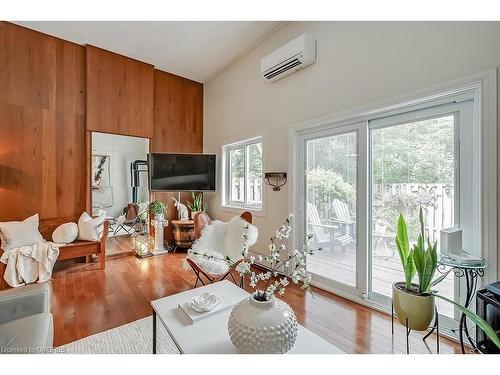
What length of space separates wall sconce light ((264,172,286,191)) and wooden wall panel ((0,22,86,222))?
2.80 meters

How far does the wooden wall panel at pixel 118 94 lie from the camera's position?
358 cm

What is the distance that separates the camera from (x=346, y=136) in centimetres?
256

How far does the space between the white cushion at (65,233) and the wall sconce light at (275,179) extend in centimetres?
270

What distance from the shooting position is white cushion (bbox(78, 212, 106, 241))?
327 centimetres

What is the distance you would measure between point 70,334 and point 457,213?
3.17 metres

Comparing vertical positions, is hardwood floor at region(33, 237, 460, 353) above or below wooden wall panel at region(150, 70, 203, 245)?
below

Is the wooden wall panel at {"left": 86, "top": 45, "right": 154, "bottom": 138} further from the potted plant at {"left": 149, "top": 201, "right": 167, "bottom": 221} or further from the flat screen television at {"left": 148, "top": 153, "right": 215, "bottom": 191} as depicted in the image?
the potted plant at {"left": 149, "top": 201, "right": 167, "bottom": 221}

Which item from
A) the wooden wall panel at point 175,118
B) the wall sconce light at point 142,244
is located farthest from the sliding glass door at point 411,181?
the wooden wall panel at point 175,118

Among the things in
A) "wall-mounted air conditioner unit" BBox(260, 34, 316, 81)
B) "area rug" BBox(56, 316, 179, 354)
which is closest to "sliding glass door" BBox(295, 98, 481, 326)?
"wall-mounted air conditioner unit" BBox(260, 34, 316, 81)

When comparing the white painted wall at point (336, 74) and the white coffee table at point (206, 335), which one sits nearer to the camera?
the white coffee table at point (206, 335)

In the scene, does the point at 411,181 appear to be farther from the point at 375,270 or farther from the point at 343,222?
the point at 375,270

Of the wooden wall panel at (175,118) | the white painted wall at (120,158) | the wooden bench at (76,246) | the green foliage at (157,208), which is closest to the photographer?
the wooden bench at (76,246)

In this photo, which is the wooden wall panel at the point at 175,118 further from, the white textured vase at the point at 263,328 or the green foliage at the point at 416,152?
the white textured vase at the point at 263,328
